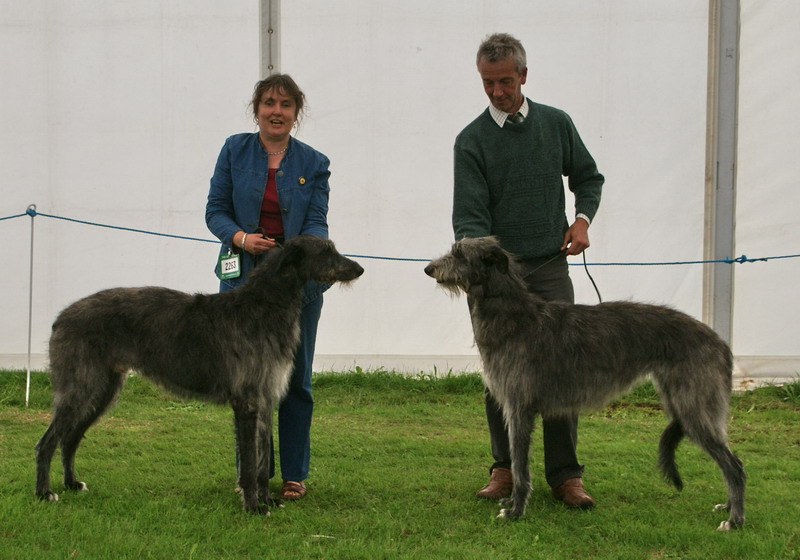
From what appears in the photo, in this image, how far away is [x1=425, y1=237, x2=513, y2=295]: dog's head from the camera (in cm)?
457

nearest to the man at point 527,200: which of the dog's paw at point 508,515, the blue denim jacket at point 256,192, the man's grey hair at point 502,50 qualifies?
the man's grey hair at point 502,50

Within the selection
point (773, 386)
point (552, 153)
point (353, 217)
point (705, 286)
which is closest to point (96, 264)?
point (353, 217)

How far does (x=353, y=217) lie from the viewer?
8.04 metres

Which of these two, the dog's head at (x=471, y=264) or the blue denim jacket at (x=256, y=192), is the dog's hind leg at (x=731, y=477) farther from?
the blue denim jacket at (x=256, y=192)

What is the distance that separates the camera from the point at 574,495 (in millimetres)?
4766

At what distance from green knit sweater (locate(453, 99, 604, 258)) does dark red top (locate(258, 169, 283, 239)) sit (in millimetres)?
965

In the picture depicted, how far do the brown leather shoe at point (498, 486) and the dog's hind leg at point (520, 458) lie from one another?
1.11 feet

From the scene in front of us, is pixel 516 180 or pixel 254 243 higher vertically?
pixel 516 180

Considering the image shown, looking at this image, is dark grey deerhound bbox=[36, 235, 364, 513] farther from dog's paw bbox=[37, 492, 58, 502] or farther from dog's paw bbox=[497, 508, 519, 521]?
dog's paw bbox=[497, 508, 519, 521]

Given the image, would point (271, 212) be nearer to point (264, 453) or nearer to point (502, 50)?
point (264, 453)

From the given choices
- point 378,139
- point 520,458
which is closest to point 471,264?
point 520,458

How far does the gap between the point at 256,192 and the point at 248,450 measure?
1.37 metres

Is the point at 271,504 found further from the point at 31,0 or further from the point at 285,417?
the point at 31,0

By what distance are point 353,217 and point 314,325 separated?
3.10 m
